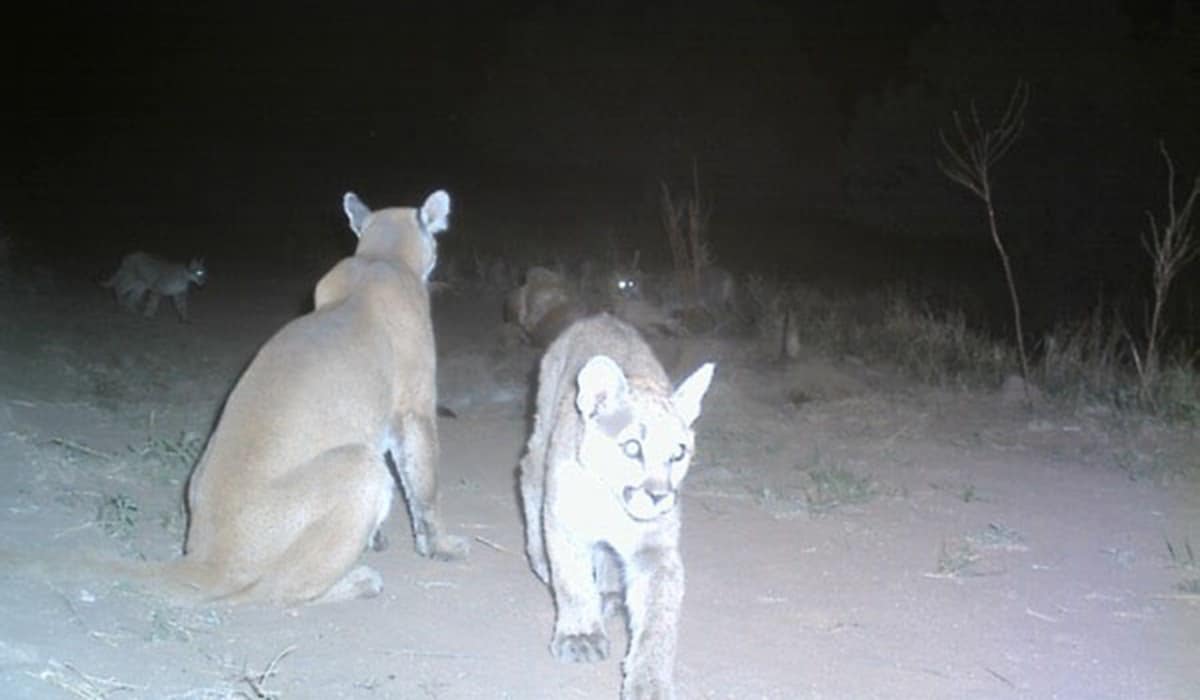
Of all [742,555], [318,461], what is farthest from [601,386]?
[742,555]

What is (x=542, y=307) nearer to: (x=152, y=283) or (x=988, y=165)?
(x=152, y=283)

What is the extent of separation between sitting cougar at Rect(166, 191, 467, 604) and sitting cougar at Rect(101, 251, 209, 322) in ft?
36.9

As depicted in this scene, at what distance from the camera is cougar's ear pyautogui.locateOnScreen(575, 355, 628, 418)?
621 centimetres

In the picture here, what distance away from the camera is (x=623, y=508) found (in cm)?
618

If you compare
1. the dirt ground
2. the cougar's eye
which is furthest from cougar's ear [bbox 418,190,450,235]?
the cougar's eye

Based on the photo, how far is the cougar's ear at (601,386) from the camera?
621cm

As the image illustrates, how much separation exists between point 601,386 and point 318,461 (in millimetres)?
1443

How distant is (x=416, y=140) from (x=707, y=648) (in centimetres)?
4495

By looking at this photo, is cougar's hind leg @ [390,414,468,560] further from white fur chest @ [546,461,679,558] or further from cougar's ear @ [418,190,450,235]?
white fur chest @ [546,461,679,558]

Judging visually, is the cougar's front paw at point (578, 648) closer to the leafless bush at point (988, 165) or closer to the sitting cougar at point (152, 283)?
the leafless bush at point (988, 165)

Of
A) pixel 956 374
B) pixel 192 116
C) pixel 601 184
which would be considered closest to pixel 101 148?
pixel 192 116

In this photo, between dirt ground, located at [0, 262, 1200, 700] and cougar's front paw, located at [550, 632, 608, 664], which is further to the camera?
cougar's front paw, located at [550, 632, 608, 664]

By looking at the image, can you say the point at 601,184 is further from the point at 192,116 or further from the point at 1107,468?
the point at 1107,468

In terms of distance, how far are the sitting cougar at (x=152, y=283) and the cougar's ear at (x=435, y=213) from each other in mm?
10232
